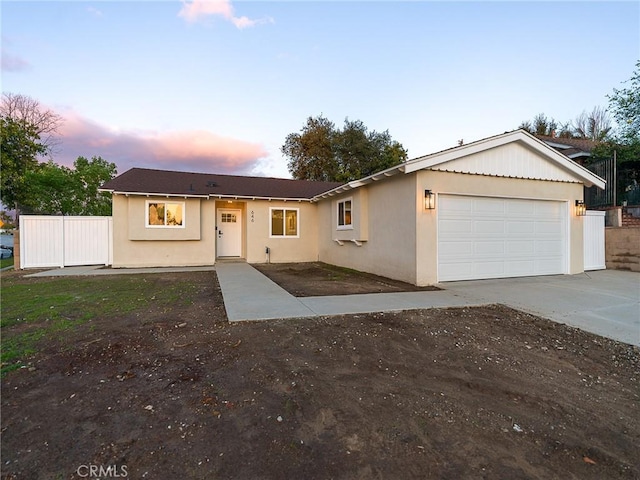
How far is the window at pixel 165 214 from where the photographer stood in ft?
38.8

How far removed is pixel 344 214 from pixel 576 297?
7.06 m

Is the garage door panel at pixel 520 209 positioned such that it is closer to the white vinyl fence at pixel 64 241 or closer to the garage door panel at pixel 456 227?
the garage door panel at pixel 456 227

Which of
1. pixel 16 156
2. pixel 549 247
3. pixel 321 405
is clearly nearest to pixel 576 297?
pixel 549 247

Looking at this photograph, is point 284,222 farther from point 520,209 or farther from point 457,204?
point 520,209

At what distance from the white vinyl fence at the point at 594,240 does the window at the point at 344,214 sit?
7.92 meters

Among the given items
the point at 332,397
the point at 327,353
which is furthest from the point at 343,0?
the point at 332,397

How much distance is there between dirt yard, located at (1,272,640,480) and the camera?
6.23 ft

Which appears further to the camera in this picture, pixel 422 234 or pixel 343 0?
pixel 343 0

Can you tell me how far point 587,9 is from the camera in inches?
325

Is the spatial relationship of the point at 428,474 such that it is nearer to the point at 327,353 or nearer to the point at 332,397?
the point at 332,397

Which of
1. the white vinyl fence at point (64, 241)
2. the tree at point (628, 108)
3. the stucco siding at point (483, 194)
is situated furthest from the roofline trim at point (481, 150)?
the white vinyl fence at point (64, 241)

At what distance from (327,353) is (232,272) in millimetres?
7118

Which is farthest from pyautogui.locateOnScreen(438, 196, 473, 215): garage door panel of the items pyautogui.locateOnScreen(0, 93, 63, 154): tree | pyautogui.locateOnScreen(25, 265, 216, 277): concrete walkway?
pyautogui.locateOnScreen(0, 93, 63, 154): tree

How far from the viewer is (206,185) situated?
44.3ft
